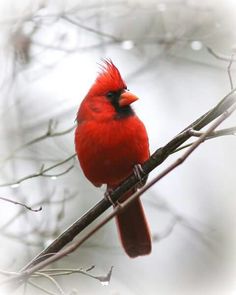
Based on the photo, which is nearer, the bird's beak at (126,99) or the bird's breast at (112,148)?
the bird's breast at (112,148)

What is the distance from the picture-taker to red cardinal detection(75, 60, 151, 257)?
295 centimetres

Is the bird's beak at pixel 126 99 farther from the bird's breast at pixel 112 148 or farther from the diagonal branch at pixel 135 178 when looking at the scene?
the diagonal branch at pixel 135 178

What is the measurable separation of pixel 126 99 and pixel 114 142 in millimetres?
248

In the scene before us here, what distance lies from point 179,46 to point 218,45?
35 cm

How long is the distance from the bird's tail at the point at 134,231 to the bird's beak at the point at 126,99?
1.37 feet

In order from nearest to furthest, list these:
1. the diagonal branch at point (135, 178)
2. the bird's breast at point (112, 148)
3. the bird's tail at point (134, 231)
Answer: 1. the diagonal branch at point (135, 178)
2. the bird's breast at point (112, 148)
3. the bird's tail at point (134, 231)

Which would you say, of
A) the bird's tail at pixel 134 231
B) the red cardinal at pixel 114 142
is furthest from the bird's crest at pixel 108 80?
the bird's tail at pixel 134 231

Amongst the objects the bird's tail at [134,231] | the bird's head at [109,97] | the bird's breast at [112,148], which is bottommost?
the bird's tail at [134,231]

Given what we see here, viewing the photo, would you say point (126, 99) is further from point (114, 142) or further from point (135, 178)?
point (135, 178)

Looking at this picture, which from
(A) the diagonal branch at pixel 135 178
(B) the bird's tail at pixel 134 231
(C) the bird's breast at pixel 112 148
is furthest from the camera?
(B) the bird's tail at pixel 134 231

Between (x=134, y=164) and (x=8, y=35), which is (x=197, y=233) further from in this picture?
(x=8, y=35)

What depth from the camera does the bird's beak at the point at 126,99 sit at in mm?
3071

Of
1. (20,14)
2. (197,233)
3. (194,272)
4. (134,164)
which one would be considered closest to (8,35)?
(20,14)

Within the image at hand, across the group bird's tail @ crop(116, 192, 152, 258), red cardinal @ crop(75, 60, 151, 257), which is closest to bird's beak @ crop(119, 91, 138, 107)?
red cardinal @ crop(75, 60, 151, 257)
